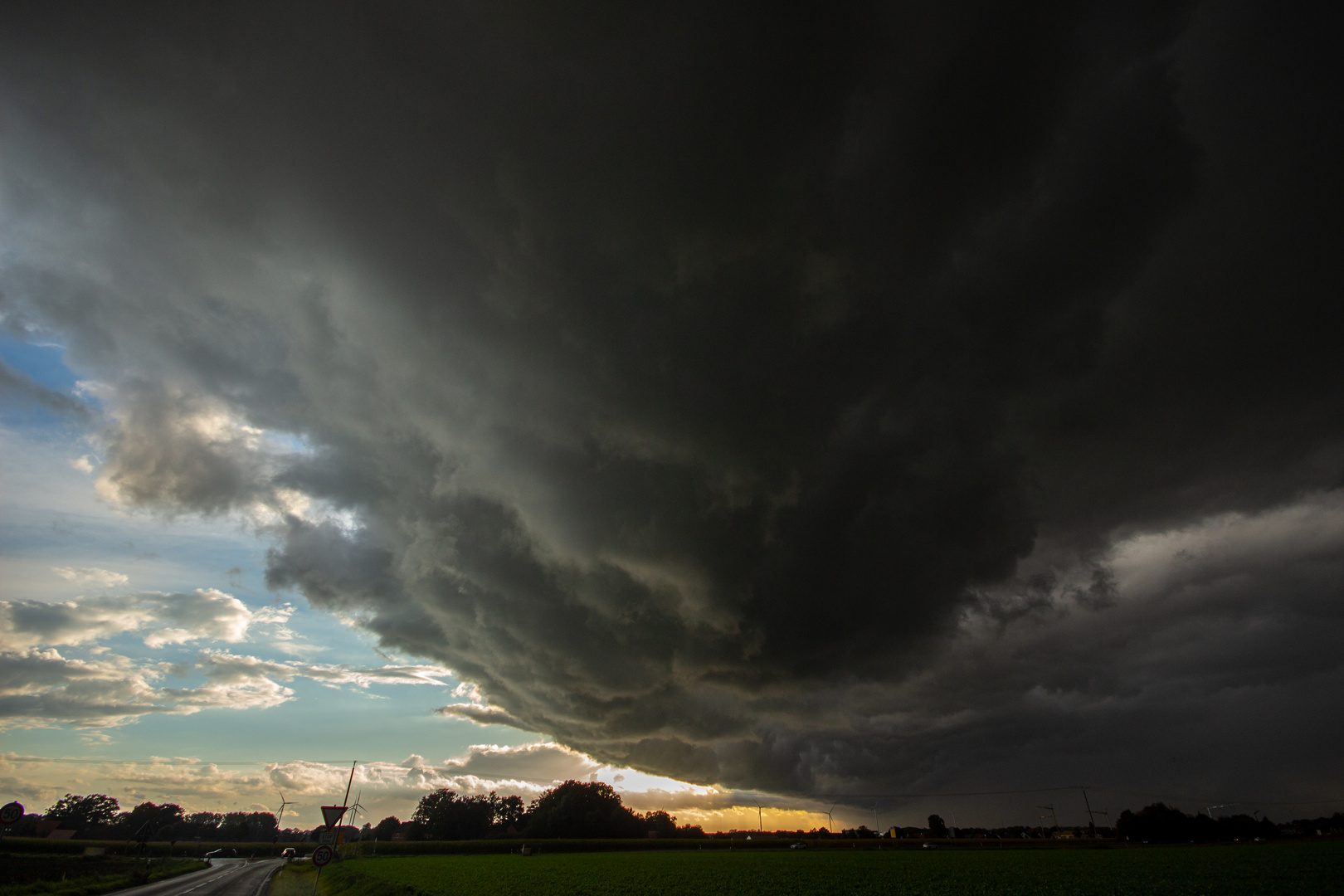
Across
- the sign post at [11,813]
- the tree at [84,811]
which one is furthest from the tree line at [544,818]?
the sign post at [11,813]

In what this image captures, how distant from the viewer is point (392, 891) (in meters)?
40.4

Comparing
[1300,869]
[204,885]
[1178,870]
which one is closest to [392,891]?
[204,885]

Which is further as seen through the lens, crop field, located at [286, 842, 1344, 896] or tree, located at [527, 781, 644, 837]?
tree, located at [527, 781, 644, 837]

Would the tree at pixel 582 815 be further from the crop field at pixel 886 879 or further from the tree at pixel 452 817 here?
the crop field at pixel 886 879

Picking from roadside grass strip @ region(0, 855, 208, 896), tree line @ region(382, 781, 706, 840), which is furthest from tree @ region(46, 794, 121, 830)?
roadside grass strip @ region(0, 855, 208, 896)

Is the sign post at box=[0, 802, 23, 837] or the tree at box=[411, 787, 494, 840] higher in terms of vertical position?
the sign post at box=[0, 802, 23, 837]

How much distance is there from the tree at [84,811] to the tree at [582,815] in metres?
139

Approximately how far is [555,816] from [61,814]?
6148 inches

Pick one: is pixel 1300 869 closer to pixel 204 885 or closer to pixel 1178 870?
pixel 1178 870

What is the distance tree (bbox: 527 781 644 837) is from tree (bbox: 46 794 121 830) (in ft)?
455

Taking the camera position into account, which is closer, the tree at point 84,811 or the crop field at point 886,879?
the crop field at point 886,879

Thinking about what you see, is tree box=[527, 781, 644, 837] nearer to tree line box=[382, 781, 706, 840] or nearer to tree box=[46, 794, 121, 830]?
tree line box=[382, 781, 706, 840]

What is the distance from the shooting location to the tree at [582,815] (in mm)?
172375

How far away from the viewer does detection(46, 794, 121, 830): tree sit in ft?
595
